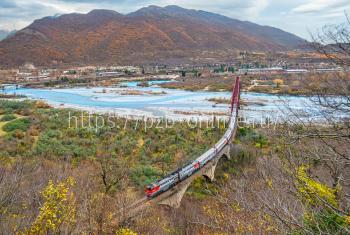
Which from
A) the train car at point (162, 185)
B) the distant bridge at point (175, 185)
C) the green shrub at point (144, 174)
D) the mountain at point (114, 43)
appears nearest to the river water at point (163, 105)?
the distant bridge at point (175, 185)

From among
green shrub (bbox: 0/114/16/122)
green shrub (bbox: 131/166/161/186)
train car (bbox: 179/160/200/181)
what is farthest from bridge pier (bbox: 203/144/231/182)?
green shrub (bbox: 0/114/16/122)

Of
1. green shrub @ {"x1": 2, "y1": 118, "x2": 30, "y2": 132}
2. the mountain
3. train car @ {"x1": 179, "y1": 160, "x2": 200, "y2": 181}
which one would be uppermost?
the mountain

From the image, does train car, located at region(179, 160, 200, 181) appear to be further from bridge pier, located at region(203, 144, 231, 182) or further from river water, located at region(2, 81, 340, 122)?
river water, located at region(2, 81, 340, 122)

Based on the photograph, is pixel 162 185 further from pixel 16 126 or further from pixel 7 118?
pixel 7 118

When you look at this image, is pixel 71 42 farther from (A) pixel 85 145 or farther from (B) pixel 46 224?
(B) pixel 46 224

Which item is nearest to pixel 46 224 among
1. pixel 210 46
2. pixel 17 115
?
pixel 17 115

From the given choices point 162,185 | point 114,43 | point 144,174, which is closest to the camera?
point 162,185

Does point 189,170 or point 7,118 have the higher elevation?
point 189,170

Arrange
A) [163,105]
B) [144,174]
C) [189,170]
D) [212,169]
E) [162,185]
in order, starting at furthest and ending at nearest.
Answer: [163,105]
[212,169]
[144,174]
[189,170]
[162,185]

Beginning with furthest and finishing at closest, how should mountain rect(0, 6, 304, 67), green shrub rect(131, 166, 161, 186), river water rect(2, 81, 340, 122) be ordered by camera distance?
mountain rect(0, 6, 304, 67)
river water rect(2, 81, 340, 122)
green shrub rect(131, 166, 161, 186)

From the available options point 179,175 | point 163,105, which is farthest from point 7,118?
point 179,175

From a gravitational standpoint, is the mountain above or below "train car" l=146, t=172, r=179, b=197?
Answer: above
